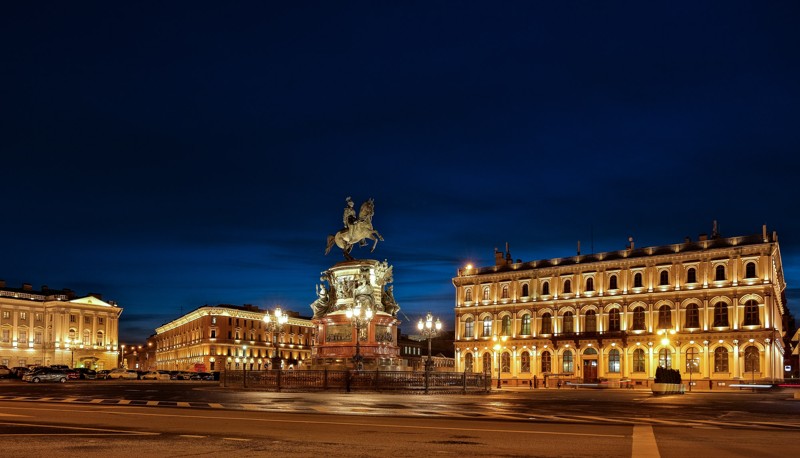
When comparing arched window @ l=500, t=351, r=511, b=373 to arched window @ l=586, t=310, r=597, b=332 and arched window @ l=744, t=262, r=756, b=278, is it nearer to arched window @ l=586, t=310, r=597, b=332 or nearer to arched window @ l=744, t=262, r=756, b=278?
arched window @ l=586, t=310, r=597, b=332

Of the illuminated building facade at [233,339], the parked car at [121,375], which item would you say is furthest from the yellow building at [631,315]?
the illuminated building facade at [233,339]

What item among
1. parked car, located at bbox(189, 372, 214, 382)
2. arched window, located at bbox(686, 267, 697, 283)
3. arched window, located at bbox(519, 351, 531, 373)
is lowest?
parked car, located at bbox(189, 372, 214, 382)

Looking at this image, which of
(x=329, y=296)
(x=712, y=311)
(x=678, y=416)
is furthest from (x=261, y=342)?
(x=678, y=416)

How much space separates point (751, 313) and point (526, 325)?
2504cm

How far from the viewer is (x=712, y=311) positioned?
262 ft

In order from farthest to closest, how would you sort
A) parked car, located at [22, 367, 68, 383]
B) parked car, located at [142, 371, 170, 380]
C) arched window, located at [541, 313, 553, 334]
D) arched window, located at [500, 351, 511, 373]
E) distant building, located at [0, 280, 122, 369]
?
distant building, located at [0, 280, 122, 369], arched window, located at [500, 351, 511, 373], arched window, located at [541, 313, 553, 334], parked car, located at [142, 371, 170, 380], parked car, located at [22, 367, 68, 383]

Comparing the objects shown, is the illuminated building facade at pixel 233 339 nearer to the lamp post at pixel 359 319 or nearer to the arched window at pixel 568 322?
the arched window at pixel 568 322

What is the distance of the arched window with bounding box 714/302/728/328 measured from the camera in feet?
259

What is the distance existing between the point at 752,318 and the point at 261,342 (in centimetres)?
9497

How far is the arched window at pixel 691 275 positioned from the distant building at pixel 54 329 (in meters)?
98.4

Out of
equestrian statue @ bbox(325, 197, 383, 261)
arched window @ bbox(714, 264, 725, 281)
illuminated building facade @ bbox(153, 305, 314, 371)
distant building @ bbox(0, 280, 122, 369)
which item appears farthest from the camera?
illuminated building facade @ bbox(153, 305, 314, 371)

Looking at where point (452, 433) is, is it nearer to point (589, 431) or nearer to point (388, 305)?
point (589, 431)

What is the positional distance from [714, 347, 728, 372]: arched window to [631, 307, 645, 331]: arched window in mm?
8068

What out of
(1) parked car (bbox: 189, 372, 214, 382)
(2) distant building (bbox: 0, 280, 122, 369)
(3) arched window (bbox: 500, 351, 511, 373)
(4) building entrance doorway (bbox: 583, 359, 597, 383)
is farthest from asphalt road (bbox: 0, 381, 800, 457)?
(2) distant building (bbox: 0, 280, 122, 369)
